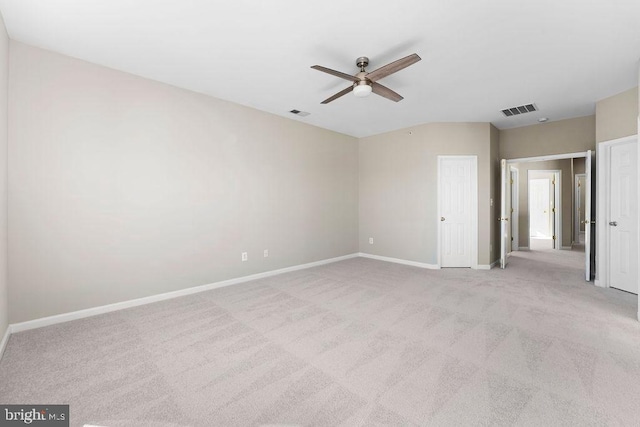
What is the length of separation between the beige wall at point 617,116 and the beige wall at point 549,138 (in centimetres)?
83

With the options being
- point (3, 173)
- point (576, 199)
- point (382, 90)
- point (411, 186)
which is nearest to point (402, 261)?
point (411, 186)

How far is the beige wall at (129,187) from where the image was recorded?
9.01 feet

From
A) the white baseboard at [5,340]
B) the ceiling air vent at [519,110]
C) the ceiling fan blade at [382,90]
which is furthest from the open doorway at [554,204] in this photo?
the white baseboard at [5,340]

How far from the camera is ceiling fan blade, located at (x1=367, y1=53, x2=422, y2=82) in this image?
2388 millimetres

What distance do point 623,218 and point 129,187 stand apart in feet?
21.7

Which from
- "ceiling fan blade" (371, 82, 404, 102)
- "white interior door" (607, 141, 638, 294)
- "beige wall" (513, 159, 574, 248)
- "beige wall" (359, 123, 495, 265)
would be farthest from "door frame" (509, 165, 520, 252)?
"ceiling fan blade" (371, 82, 404, 102)

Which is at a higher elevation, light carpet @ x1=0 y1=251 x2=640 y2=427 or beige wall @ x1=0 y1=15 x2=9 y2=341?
beige wall @ x1=0 y1=15 x2=9 y2=341

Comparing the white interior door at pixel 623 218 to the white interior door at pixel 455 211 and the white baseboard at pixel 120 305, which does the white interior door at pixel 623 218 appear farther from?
the white baseboard at pixel 120 305

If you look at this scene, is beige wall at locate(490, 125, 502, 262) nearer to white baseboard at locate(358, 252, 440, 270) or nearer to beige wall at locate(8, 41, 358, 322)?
white baseboard at locate(358, 252, 440, 270)

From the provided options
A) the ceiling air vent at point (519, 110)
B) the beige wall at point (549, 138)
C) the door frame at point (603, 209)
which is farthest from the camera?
the beige wall at point (549, 138)

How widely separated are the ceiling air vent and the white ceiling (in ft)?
1.51

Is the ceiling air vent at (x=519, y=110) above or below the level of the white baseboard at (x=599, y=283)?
Result: above

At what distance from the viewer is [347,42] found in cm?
269

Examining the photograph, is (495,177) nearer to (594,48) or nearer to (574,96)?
(574,96)
